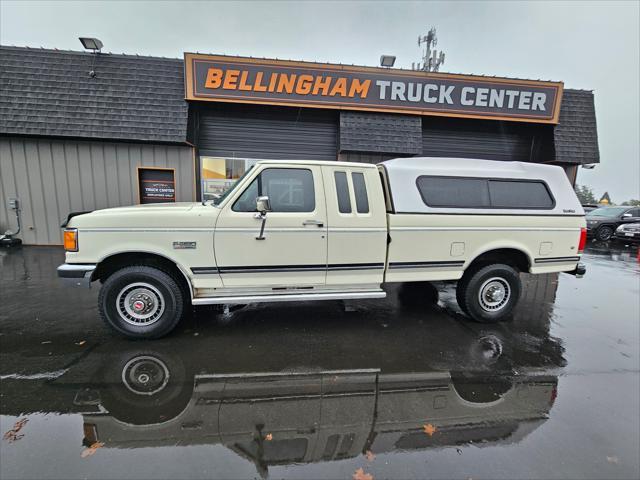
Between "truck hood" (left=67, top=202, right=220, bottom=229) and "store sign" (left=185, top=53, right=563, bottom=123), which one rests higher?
"store sign" (left=185, top=53, right=563, bottom=123)

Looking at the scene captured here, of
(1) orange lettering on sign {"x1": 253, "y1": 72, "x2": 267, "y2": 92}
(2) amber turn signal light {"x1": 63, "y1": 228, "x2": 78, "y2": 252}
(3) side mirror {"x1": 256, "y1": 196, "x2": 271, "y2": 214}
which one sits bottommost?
(2) amber turn signal light {"x1": 63, "y1": 228, "x2": 78, "y2": 252}

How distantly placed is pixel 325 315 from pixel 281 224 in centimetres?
176

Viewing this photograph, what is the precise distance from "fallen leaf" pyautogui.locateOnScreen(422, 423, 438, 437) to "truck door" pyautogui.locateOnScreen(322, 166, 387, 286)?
2.04 m

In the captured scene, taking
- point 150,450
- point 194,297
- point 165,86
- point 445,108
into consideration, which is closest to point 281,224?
point 194,297

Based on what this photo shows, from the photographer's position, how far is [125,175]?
380 inches

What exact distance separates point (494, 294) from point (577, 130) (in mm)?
10178

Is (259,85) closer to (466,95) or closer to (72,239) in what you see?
(466,95)

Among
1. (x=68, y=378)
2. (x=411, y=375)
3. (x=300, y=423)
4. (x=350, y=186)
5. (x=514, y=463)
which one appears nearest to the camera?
(x=514, y=463)

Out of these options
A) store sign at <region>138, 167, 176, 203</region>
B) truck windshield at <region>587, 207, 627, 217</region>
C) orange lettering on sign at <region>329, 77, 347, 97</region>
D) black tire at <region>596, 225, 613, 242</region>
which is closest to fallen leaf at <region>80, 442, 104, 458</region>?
store sign at <region>138, 167, 176, 203</region>

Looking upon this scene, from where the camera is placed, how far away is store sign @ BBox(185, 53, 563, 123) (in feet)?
30.5

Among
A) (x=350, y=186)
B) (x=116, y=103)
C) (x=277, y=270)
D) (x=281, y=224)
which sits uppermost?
(x=116, y=103)

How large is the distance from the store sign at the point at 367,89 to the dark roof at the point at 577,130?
0.74 m

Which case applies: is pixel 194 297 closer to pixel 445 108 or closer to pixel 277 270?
pixel 277 270

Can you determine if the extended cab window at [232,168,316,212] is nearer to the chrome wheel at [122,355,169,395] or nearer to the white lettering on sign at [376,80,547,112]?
the chrome wheel at [122,355,169,395]
